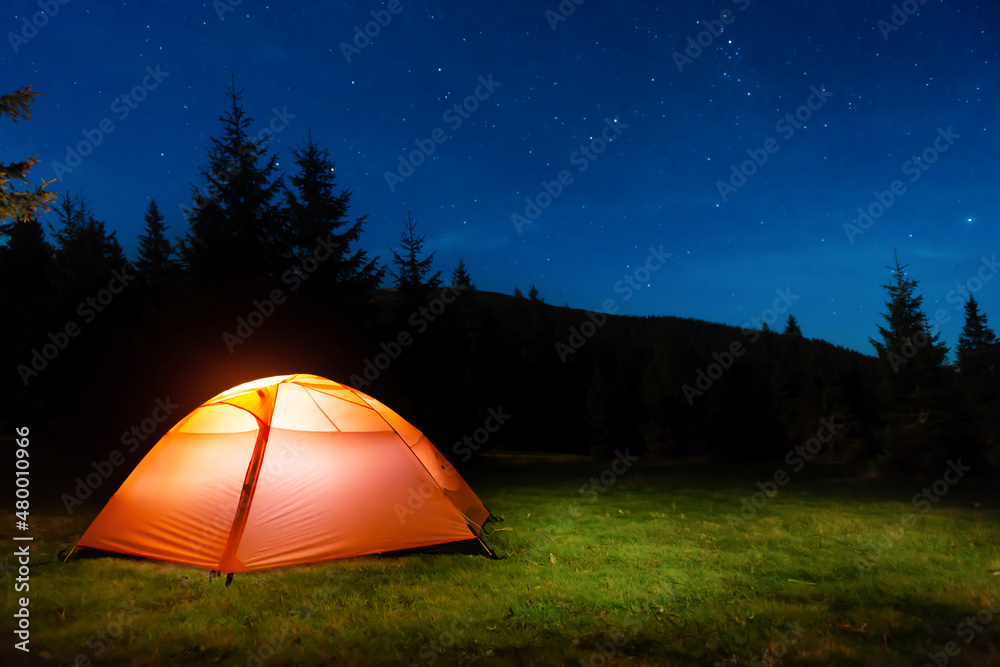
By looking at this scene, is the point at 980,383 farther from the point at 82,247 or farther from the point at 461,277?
the point at 82,247
